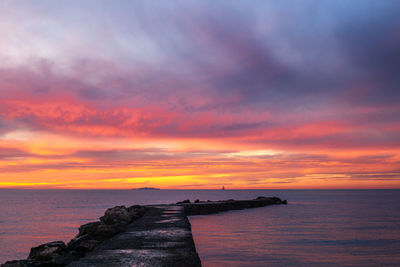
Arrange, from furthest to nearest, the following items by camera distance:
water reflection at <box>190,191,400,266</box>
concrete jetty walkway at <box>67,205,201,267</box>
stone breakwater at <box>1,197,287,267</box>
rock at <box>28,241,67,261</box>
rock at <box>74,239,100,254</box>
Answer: water reflection at <box>190,191,400,266</box>, rock at <box>74,239,100,254</box>, rock at <box>28,241,67,261</box>, stone breakwater at <box>1,197,287,267</box>, concrete jetty walkway at <box>67,205,201,267</box>

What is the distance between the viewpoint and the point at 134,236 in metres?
15.1

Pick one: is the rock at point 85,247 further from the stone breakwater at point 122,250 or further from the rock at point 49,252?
the rock at point 49,252

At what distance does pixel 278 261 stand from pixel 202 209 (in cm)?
2831

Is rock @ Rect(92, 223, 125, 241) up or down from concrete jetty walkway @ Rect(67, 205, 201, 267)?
up

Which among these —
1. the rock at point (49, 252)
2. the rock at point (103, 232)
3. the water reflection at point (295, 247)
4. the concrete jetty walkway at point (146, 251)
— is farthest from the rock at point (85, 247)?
the water reflection at point (295, 247)

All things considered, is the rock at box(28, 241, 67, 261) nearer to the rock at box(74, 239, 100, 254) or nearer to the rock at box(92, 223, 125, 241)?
the rock at box(74, 239, 100, 254)

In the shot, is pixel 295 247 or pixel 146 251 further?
pixel 295 247

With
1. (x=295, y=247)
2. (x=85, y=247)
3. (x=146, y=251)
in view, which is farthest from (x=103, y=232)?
(x=295, y=247)

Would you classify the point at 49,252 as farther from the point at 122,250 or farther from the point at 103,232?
the point at 103,232

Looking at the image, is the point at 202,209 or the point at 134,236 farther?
the point at 202,209

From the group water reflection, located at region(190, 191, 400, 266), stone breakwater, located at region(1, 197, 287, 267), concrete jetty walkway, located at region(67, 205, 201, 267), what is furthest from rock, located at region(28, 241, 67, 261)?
water reflection, located at region(190, 191, 400, 266)

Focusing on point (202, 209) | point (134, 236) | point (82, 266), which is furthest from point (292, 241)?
point (202, 209)

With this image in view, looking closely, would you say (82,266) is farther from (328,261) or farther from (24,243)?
(24,243)

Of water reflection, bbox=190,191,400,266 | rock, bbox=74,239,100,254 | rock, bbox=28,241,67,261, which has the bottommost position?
Answer: water reflection, bbox=190,191,400,266
